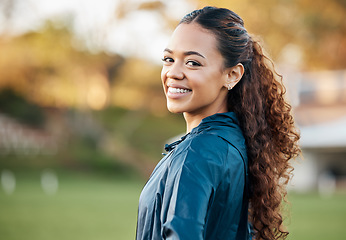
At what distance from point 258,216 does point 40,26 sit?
2742cm

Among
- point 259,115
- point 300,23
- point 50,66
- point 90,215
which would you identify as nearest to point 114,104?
point 50,66

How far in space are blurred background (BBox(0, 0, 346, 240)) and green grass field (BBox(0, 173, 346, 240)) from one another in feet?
0.29

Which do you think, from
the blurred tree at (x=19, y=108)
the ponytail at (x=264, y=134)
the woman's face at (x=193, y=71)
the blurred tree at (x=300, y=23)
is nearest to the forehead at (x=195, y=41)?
the woman's face at (x=193, y=71)

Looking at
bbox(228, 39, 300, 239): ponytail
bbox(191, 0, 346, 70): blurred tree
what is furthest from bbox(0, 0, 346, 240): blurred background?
bbox(228, 39, 300, 239): ponytail

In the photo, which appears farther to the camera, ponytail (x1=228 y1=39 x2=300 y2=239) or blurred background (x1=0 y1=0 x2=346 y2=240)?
blurred background (x1=0 y1=0 x2=346 y2=240)

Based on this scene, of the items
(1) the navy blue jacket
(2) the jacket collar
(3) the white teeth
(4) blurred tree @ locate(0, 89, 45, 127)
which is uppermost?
(4) blurred tree @ locate(0, 89, 45, 127)

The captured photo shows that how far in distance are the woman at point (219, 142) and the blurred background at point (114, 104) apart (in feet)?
38.0

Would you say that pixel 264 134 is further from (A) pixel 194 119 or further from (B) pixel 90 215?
(B) pixel 90 215

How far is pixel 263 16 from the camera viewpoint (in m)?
22.7

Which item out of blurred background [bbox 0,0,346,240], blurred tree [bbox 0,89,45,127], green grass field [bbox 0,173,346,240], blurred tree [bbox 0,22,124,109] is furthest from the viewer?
blurred tree [bbox 0,22,124,109]

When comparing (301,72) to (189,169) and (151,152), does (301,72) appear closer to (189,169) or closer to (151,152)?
(151,152)

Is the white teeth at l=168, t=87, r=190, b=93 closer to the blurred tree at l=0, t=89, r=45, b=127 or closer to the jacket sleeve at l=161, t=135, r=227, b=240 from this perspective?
the jacket sleeve at l=161, t=135, r=227, b=240

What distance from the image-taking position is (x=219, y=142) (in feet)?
5.08

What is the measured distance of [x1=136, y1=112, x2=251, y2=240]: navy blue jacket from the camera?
140 centimetres
